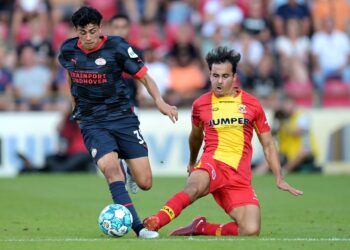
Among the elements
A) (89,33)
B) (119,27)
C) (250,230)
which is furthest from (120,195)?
(119,27)

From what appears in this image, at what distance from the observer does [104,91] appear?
10609 millimetres

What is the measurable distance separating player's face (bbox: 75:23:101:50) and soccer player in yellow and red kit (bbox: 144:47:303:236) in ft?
4.25

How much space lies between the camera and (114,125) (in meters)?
10.6

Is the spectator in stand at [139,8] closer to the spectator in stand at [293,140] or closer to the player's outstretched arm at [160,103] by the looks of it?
the spectator in stand at [293,140]

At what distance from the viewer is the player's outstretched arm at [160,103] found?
32.5 ft

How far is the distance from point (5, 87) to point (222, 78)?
11.5 metres

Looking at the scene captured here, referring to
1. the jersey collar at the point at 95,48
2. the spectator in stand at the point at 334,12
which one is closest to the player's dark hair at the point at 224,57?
the jersey collar at the point at 95,48

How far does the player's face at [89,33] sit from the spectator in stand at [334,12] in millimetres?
13935

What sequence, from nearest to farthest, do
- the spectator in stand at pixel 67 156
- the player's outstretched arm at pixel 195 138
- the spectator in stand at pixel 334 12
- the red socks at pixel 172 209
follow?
the red socks at pixel 172 209
the player's outstretched arm at pixel 195 138
the spectator in stand at pixel 67 156
the spectator in stand at pixel 334 12

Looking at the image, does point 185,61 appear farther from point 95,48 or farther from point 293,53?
point 95,48

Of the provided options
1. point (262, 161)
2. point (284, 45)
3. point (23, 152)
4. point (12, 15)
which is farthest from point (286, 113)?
point (12, 15)

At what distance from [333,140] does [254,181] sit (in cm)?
323

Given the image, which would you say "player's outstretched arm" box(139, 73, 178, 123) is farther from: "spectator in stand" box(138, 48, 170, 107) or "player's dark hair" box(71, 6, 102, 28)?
"spectator in stand" box(138, 48, 170, 107)

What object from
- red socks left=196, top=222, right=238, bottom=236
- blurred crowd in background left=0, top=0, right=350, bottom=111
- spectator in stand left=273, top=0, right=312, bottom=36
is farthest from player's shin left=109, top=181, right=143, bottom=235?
spectator in stand left=273, top=0, right=312, bottom=36
